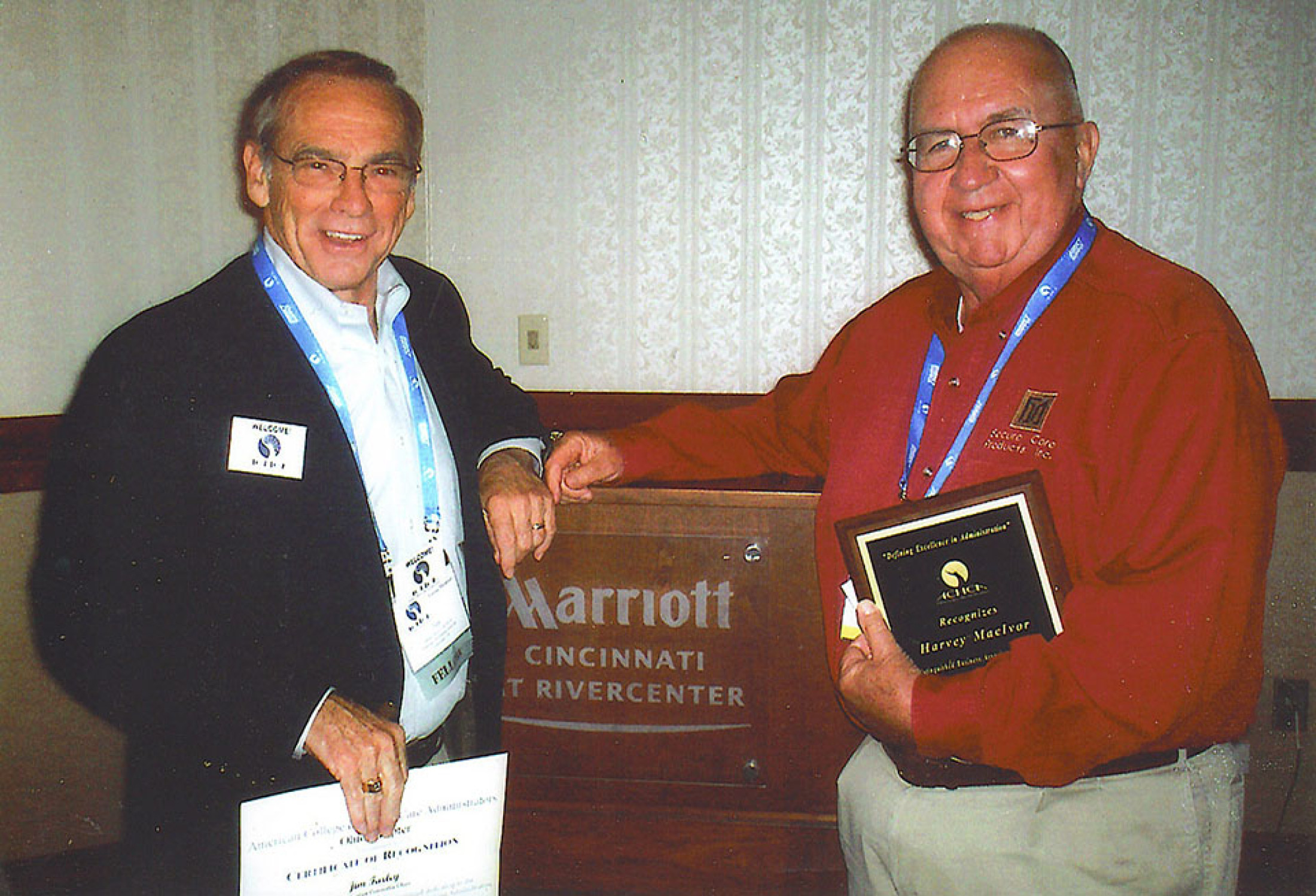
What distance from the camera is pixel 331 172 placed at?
4.65 feet

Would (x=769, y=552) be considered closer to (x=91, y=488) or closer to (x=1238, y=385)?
(x=1238, y=385)

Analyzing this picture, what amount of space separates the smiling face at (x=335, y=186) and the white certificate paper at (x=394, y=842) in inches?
30.5

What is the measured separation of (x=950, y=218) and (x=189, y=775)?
1410mm

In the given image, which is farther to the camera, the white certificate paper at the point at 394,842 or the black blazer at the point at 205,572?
the black blazer at the point at 205,572

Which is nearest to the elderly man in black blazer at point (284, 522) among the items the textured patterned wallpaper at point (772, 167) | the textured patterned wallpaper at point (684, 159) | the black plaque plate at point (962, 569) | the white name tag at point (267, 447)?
the white name tag at point (267, 447)

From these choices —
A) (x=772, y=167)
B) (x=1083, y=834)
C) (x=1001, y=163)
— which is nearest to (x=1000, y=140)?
(x=1001, y=163)

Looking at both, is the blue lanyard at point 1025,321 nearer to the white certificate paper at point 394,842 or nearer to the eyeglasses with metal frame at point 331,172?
the white certificate paper at point 394,842

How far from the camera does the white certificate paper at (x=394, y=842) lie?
1088mm

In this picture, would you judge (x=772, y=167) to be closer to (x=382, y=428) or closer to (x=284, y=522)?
(x=382, y=428)

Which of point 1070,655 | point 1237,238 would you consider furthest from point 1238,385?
point 1237,238

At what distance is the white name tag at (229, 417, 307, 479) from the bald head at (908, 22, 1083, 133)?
1125 mm

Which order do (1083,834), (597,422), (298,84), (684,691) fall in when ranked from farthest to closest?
(597,422) → (684,691) → (298,84) → (1083,834)

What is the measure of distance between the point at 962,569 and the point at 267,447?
1.01 m

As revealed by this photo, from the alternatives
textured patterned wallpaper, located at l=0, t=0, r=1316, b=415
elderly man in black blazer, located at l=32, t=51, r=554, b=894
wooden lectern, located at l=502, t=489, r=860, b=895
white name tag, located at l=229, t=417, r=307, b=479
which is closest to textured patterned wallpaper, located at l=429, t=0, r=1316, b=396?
textured patterned wallpaper, located at l=0, t=0, r=1316, b=415
